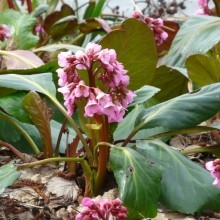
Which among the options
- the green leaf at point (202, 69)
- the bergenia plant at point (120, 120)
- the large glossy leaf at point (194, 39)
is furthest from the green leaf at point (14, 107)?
the large glossy leaf at point (194, 39)

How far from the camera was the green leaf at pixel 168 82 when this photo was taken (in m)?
1.96

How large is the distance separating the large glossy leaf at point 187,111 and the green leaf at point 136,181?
14cm

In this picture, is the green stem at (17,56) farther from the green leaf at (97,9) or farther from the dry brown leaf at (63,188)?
the green leaf at (97,9)

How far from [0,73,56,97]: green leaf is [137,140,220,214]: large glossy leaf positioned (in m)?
0.32

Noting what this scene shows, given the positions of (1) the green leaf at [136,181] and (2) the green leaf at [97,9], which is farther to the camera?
(2) the green leaf at [97,9]

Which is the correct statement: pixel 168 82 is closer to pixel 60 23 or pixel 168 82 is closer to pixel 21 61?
pixel 21 61

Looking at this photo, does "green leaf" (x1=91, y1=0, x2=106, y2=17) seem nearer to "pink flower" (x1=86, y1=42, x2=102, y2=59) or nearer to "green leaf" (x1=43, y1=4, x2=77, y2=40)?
"green leaf" (x1=43, y1=4, x2=77, y2=40)

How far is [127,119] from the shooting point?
1682mm

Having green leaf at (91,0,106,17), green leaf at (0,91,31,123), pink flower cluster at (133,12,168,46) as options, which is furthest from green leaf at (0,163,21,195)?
green leaf at (91,0,106,17)

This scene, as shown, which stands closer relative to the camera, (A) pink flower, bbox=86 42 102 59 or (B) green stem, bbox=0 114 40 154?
(A) pink flower, bbox=86 42 102 59

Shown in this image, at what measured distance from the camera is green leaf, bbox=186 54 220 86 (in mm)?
1680

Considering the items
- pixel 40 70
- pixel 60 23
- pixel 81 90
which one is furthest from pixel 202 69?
pixel 60 23

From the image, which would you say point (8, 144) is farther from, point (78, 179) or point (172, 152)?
point (172, 152)

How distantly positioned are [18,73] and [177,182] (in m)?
0.66
